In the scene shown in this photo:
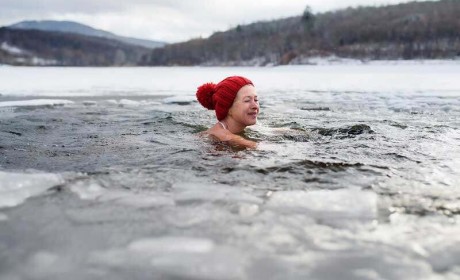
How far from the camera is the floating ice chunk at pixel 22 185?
7.59 ft

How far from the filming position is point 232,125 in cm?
454

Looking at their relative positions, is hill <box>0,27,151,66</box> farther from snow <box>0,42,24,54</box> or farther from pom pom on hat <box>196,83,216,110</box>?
pom pom on hat <box>196,83,216,110</box>

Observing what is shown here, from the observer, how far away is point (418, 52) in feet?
191

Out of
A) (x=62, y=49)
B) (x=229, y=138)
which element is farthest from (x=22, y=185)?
(x=62, y=49)

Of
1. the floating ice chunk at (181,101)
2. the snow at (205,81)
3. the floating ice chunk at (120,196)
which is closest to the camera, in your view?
the floating ice chunk at (120,196)

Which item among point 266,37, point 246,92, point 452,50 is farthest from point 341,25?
point 246,92

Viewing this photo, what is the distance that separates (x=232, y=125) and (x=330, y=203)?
94.4 inches

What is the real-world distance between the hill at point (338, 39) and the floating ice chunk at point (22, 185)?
53.7m

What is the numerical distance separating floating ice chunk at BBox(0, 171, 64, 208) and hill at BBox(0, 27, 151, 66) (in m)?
117

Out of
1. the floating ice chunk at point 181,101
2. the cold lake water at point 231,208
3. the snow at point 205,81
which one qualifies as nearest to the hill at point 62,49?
the snow at point 205,81

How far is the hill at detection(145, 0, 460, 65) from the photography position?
2400 inches

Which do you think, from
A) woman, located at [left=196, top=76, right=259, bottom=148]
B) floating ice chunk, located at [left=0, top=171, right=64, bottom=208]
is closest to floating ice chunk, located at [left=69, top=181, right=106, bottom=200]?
floating ice chunk, located at [left=0, top=171, right=64, bottom=208]

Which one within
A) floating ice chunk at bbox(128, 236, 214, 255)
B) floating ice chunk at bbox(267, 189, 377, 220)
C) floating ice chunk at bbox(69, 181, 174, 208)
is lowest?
floating ice chunk at bbox(267, 189, 377, 220)

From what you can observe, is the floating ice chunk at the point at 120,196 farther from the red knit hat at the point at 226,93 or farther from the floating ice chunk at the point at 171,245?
the red knit hat at the point at 226,93
